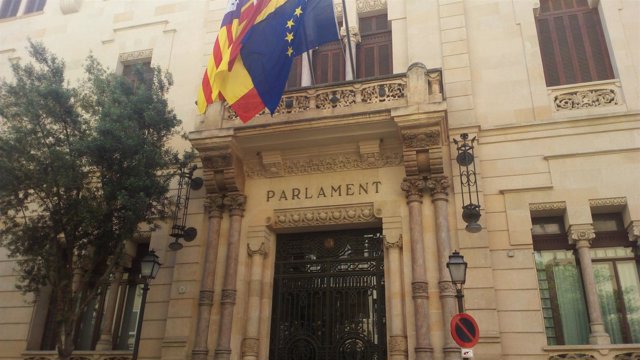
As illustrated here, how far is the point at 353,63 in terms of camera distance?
13.9m

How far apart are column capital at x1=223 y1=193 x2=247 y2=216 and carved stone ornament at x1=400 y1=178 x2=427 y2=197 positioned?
4022mm

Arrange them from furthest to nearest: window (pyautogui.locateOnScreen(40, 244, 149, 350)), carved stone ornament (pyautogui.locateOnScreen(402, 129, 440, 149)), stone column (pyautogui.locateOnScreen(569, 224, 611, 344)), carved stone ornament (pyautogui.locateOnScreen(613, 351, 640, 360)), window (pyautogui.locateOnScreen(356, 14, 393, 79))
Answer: window (pyautogui.locateOnScreen(356, 14, 393, 79)) < window (pyautogui.locateOnScreen(40, 244, 149, 350)) < carved stone ornament (pyautogui.locateOnScreen(402, 129, 440, 149)) < stone column (pyautogui.locateOnScreen(569, 224, 611, 344)) < carved stone ornament (pyautogui.locateOnScreen(613, 351, 640, 360))

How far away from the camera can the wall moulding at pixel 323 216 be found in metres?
12.7

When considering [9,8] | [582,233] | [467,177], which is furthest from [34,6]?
[582,233]

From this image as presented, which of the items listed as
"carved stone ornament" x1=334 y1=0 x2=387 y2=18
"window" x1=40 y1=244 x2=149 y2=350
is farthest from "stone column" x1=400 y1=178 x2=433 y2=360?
"window" x1=40 y1=244 x2=149 y2=350

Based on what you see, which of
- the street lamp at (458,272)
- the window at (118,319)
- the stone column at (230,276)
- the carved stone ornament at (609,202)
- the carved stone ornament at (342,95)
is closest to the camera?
the street lamp at (458,272)

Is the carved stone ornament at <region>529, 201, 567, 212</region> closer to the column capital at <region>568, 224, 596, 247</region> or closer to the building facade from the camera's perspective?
the building facade

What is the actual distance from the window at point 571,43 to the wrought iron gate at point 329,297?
625 cm

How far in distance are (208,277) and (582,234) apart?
8.46 meters

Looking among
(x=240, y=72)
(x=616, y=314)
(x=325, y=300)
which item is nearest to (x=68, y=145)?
(x=240, y=72)

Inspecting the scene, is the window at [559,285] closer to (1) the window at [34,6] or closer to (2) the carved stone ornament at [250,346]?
(2) the carved stone ornament at [250,346]

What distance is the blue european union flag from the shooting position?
1308cm

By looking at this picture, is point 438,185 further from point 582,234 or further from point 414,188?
point 582,234

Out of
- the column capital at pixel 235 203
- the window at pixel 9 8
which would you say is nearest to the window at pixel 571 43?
the column capital at pixel 235 203
